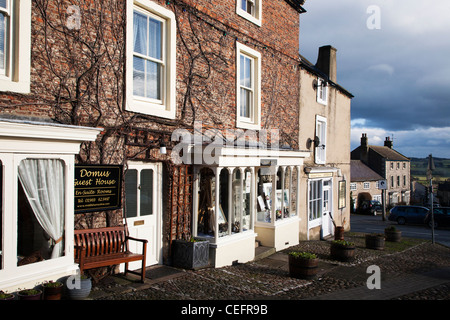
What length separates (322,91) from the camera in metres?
16.1

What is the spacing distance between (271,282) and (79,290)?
13.5 feet

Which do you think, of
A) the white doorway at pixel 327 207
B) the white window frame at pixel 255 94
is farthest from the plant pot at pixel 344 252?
the white doorway at pixel 327 207

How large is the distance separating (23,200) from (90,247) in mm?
1531

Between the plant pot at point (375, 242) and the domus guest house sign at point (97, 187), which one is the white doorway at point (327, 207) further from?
the domus guest house sign at point (97, 187)

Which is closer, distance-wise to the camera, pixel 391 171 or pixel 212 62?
pixel 212 62

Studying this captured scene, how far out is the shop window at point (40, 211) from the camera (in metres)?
5.55

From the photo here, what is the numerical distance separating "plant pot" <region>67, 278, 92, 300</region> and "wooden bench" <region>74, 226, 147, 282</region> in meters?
0.35

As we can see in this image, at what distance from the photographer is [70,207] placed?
19.4 feet

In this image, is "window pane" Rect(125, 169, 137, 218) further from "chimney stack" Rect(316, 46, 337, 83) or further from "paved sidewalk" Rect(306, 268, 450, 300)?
"chimney stack" Rect(316, 46, 337, 83)

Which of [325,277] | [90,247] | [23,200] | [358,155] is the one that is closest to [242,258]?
[325,277]

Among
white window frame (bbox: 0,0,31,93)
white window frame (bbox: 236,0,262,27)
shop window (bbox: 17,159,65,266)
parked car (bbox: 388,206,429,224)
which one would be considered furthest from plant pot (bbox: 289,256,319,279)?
parked car (bbox: 388,206,429,224)
